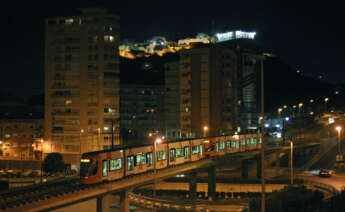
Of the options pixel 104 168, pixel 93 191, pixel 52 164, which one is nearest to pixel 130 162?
pixel 104 168

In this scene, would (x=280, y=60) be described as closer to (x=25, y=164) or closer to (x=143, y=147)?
(x=25, y=164)

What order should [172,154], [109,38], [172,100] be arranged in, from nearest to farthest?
[172,154] → [109,38] → [172,100]

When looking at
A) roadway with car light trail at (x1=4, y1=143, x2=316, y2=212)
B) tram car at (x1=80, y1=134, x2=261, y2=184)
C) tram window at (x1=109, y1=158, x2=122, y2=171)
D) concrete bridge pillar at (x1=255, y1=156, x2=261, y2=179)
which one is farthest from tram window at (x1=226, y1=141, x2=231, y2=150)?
tram window at (x1=109, y1=158, x2=122, y2=171)

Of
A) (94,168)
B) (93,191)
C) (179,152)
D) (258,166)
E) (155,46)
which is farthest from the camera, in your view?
(155,46)

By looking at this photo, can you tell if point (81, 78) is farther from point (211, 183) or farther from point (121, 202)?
point (121, 202)

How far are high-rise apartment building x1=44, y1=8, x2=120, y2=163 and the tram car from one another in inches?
1243

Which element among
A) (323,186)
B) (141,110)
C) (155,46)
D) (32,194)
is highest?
(155,46)

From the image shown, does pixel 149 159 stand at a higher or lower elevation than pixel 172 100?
lower

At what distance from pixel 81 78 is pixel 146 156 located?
4499cm

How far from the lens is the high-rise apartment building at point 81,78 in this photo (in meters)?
69.8

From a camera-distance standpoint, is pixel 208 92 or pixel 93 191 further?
pixel 208 92

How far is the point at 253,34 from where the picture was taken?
136 m

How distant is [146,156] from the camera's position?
29.4 m

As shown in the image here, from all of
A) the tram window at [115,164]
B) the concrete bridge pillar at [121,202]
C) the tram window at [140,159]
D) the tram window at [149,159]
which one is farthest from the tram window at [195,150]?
the tram window at [115,164]
